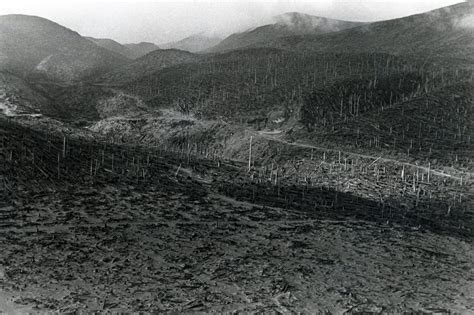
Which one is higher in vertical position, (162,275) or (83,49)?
(83,49)

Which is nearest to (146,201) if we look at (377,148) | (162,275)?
(162,275)

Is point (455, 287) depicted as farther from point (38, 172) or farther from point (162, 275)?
point (38, 172)

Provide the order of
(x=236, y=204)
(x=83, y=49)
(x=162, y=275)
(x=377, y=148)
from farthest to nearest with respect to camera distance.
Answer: (x=83, y=49), (x=377, y=148), (x=236, y=204), (x=162, y=275)

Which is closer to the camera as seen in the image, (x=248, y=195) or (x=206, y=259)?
(x=206, y=259)
